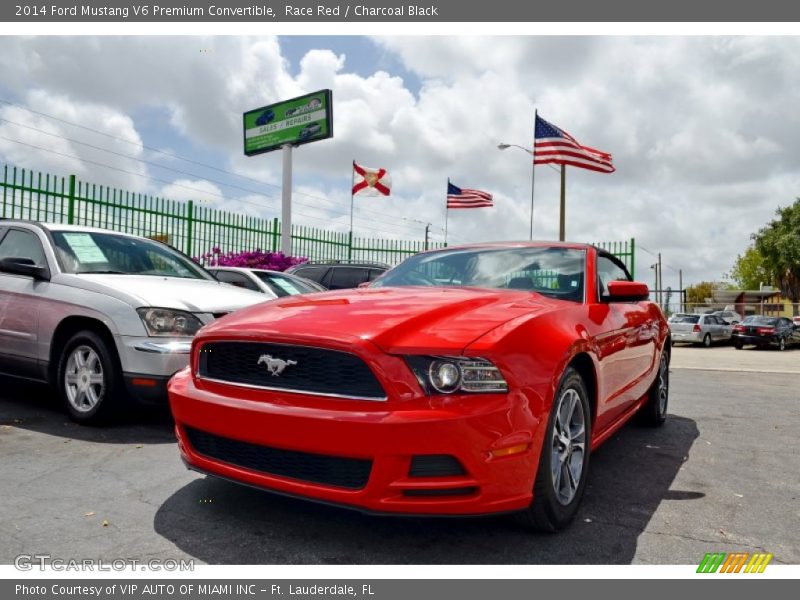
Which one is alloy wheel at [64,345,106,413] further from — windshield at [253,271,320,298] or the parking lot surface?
windshield at [253,271,320,298]

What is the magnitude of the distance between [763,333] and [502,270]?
24.6 meters

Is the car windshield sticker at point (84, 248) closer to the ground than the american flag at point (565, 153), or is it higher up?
closer to the ground

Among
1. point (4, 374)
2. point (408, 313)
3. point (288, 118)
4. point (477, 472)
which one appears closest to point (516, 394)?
point (477, 472)

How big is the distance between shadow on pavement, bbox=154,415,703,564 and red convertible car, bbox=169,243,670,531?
0.17m

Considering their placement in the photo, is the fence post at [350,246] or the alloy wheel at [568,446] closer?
the alloy wheel at [568,446]

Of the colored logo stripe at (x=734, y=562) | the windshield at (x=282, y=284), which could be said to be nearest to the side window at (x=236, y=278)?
the windshield at (x=282, y=284)

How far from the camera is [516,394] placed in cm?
265

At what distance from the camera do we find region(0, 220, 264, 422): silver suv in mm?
4656

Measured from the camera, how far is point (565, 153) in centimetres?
1692

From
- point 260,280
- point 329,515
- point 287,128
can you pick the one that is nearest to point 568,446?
point 329,515

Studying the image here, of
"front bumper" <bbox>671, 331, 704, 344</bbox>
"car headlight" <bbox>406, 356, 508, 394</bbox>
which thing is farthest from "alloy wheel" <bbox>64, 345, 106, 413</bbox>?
"front bumper" <bbox>671, 331, 704, 344</bbox>

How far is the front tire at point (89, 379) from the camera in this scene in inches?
185

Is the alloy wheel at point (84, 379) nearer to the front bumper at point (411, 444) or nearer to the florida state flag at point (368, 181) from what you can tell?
the front bumper at point (411, 444)

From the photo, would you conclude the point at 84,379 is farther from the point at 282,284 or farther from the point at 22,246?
the point at 282,284
